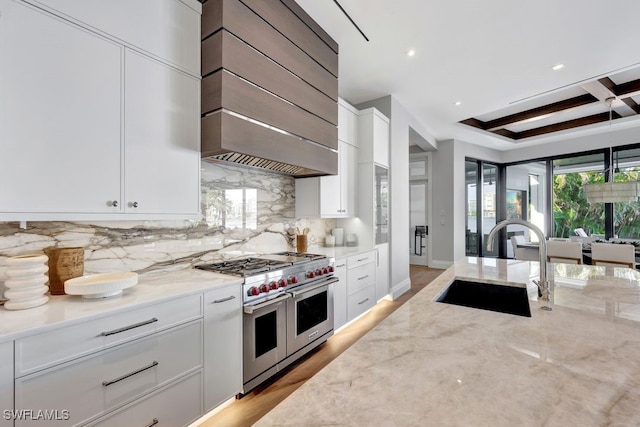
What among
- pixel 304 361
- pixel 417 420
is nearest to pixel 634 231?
pixel 304 361

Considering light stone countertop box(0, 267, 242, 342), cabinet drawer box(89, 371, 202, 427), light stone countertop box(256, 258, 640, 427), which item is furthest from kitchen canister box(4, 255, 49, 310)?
light stone countertop box(256, 258, 640, 427)

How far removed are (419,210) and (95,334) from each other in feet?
21.6

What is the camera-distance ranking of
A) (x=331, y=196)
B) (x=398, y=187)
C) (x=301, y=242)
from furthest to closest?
(x=398, y=187) → (x=331, y=196) → (x=301, y=242)

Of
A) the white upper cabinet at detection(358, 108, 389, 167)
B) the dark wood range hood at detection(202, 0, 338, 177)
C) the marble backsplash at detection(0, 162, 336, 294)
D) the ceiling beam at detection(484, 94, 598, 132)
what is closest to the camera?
the marble backsplash at detection(0, 162, 336, 294)

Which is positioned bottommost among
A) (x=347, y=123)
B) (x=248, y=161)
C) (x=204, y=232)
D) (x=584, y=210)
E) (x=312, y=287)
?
(x=312, y=287)

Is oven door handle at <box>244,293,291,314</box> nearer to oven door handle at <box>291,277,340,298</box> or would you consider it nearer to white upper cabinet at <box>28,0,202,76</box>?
oven door handle at <box>291,277,340,298</box>

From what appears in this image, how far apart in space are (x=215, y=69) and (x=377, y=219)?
2.62m

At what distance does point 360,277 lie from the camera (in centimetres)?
335

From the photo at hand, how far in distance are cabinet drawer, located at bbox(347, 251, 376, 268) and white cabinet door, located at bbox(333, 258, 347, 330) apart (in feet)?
0.34

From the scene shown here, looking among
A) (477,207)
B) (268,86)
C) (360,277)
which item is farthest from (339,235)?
(477,207)

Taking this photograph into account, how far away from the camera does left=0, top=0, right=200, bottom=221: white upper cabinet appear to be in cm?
126

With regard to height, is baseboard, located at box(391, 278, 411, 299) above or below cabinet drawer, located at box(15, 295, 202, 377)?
below

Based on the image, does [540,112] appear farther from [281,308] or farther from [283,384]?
[283,384]

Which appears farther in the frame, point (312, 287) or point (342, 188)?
point (342, 188)
